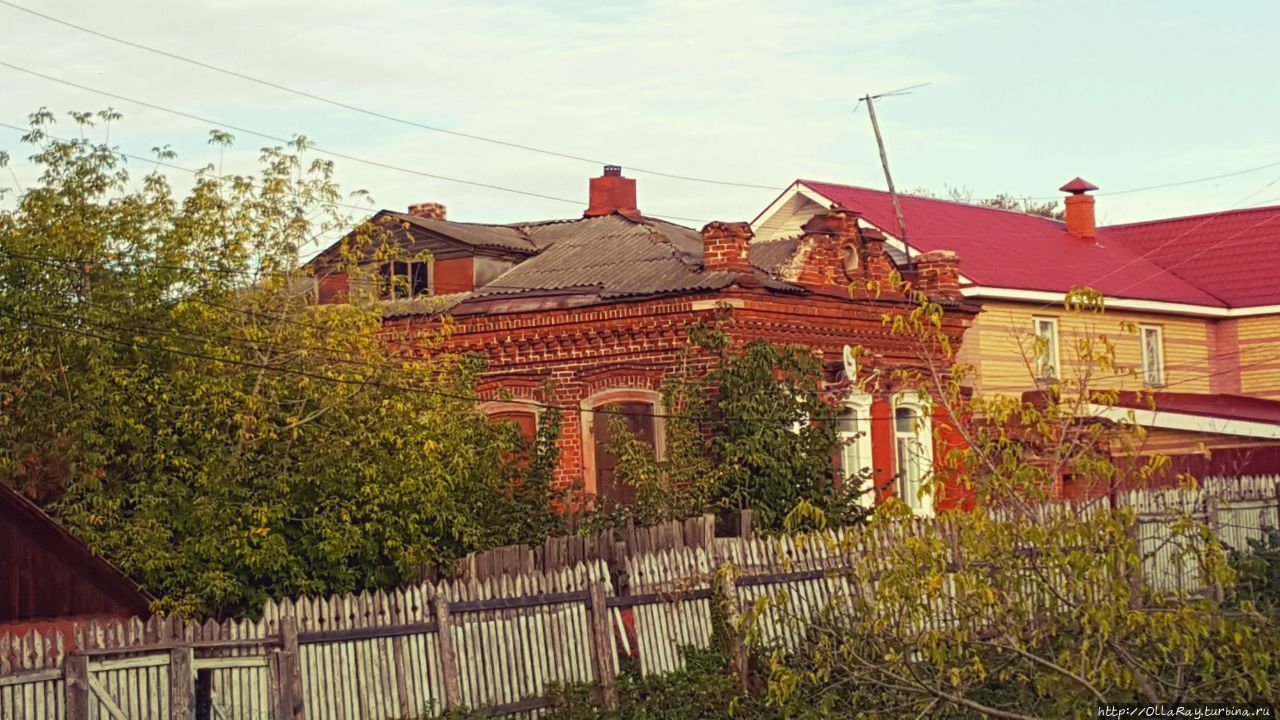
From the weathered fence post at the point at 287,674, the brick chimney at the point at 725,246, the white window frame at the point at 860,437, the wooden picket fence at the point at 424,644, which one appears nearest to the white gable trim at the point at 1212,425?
the white window frame at the point at 860,437

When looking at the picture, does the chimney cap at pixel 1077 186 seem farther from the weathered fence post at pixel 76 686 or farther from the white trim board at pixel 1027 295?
the weathered fence post at pixel 76 686

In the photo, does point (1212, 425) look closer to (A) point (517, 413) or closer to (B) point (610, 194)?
(B) point (610, 194)

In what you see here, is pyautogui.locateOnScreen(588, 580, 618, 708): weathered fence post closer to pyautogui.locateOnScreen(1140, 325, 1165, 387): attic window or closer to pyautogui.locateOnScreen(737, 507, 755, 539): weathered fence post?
pyautogui.locateOnScreen(737, 507, 755, 539): weathered fence post

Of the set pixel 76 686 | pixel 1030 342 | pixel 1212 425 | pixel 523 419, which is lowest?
pixel 76 686

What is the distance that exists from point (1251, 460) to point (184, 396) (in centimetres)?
1932

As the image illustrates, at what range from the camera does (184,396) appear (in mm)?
15836

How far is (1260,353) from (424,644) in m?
27.6

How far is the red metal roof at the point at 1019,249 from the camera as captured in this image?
3250 cm

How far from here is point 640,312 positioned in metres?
21.1

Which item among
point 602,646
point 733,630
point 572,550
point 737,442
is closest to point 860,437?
point 737,442

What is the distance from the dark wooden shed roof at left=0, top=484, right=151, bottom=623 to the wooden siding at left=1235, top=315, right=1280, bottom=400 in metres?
28.9

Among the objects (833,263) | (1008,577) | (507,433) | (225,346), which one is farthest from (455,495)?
(1008,577)

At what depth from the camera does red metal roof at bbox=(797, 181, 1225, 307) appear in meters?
32.5

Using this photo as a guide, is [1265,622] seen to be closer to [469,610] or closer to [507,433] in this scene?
[469,610]
